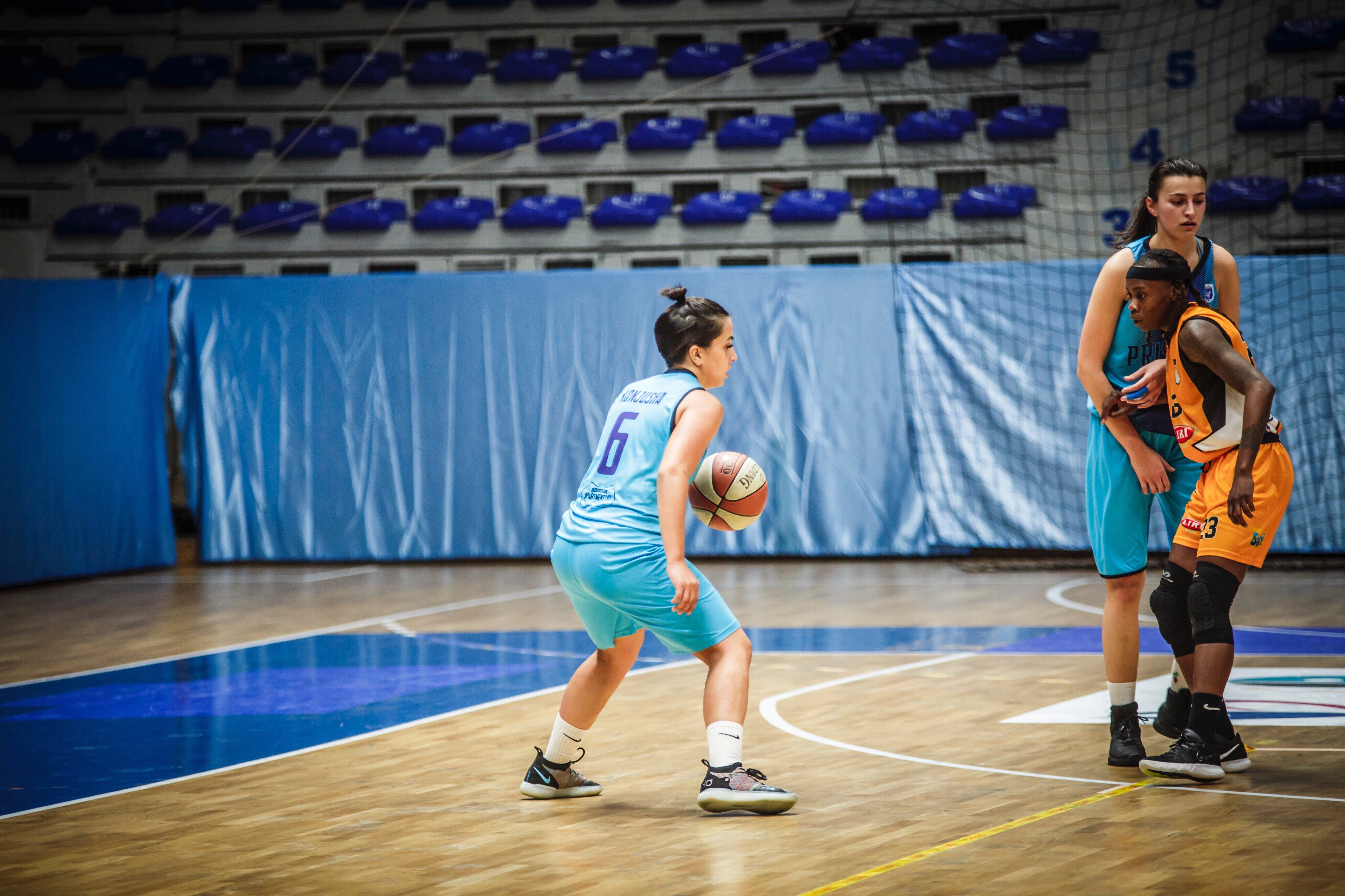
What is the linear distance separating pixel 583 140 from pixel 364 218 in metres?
2.92

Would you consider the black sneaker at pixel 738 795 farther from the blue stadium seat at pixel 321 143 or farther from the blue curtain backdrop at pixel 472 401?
the blue stadium seat at pixel 321 143

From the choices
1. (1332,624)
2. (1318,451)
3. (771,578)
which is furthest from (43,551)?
(1318,451)

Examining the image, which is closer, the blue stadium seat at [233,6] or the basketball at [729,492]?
the basketball at [729,492]

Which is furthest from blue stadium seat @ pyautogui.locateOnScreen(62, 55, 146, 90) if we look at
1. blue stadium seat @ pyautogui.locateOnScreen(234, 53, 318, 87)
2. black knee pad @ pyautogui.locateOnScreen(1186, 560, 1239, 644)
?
black knee pad @ pyautogui.locateOnScreen(1186, 560, 1239, 644)

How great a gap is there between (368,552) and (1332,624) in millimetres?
7662

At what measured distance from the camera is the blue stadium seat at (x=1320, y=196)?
13.9 meters

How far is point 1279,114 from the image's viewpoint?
1476cm

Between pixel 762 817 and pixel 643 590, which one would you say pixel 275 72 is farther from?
pixel 762 817

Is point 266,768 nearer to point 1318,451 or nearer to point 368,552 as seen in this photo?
point 368,552

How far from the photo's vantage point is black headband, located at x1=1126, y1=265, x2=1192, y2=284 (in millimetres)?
4266

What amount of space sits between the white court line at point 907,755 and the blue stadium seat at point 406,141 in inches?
467

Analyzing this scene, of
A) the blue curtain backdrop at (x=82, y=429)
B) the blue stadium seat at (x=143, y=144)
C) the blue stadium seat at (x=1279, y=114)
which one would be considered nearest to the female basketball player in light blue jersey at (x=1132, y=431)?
the blue curtain backdrop at (x=82, y=429)

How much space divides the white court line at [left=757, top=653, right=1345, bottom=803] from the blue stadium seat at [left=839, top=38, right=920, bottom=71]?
11116 millimetres

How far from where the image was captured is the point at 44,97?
1744cm
